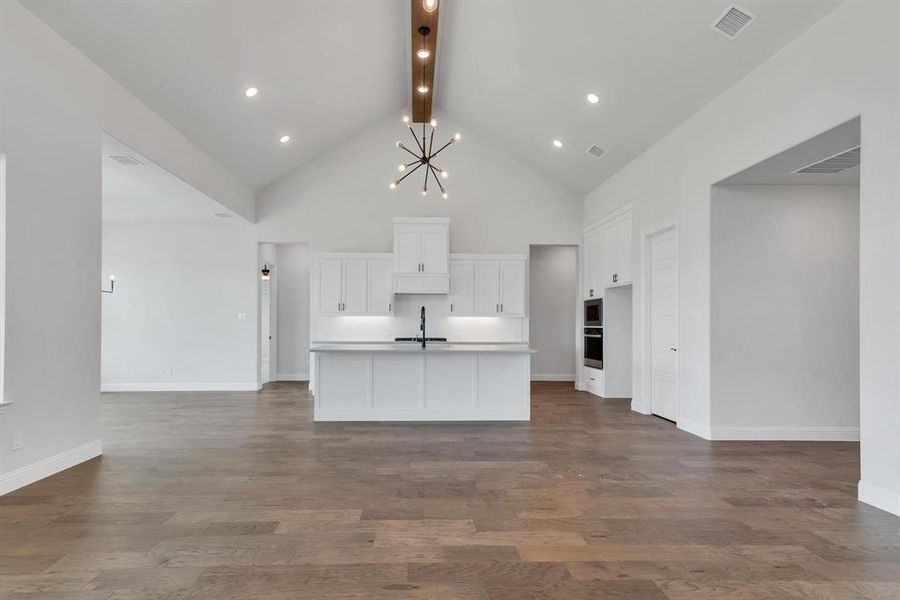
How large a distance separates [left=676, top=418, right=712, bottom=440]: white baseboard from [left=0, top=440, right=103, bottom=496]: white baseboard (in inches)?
211

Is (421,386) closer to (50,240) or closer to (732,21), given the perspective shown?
(50,240)

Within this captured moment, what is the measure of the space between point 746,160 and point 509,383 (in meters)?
3.16

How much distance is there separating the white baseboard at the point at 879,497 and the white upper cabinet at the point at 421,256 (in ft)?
19.0

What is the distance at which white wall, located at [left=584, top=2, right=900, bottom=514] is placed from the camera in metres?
3.18

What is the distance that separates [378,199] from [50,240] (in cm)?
535

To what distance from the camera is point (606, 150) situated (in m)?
7.05

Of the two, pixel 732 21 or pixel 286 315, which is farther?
pixel 286 315

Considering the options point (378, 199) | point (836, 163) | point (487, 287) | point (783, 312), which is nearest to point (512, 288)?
point (487, 287)

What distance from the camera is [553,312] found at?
404 inches

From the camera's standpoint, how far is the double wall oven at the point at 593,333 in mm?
8070

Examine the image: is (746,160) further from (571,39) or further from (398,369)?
(398,369)

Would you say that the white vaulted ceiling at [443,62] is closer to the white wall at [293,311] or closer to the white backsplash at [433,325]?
the white wall at [293,311]

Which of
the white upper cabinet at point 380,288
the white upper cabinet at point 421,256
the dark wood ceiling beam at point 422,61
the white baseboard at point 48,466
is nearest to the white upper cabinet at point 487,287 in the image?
the white upper cabinet at point 421,256

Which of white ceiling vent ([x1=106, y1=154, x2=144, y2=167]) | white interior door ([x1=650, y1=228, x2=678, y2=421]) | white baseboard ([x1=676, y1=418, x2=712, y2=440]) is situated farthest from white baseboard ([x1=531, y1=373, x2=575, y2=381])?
white ceiling vent ([x1=106, y1=154, x2=144, y2=167])
